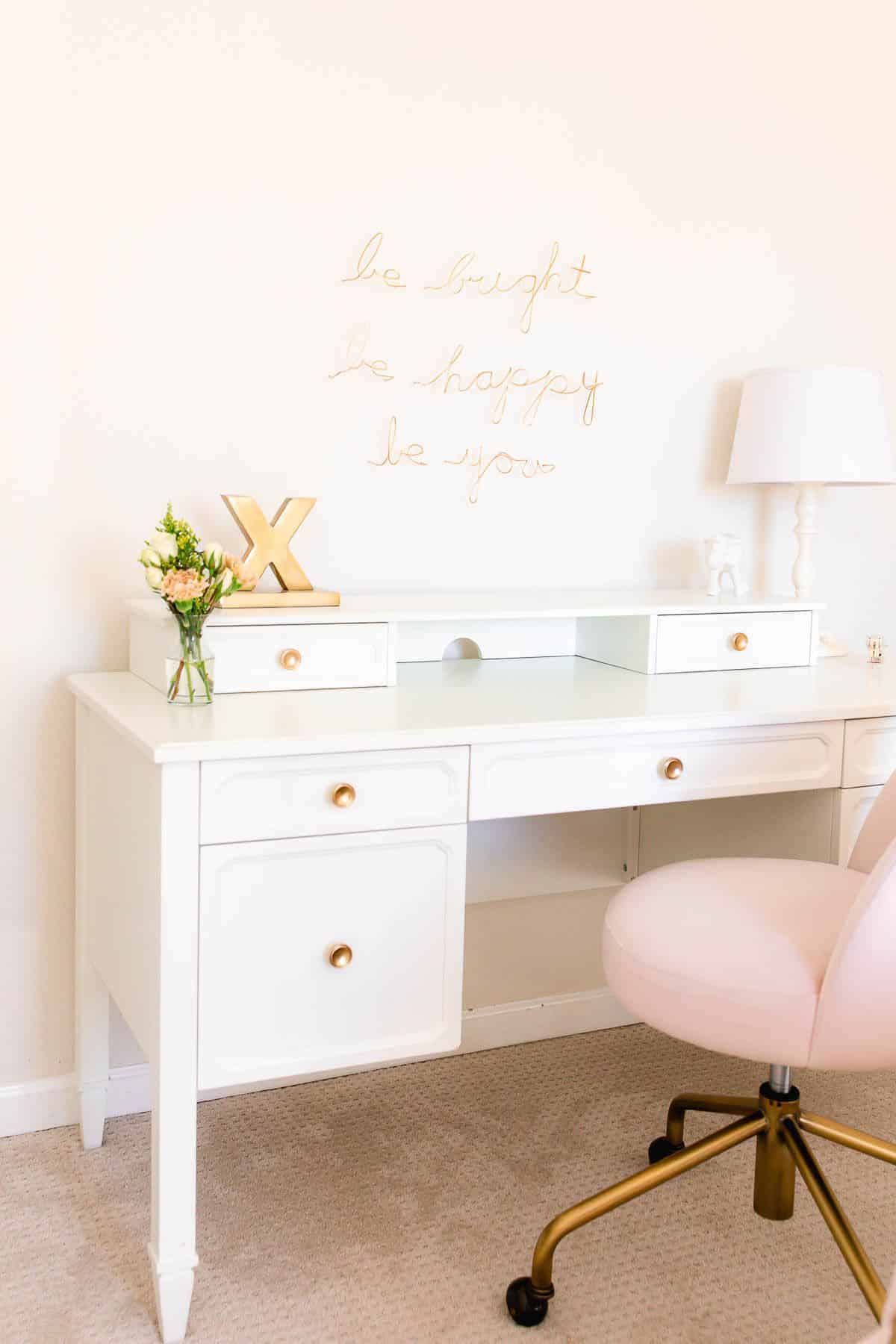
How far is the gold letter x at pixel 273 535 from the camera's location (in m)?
1.94

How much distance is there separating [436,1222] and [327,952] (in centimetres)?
50

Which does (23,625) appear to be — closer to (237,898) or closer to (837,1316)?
(237,898)

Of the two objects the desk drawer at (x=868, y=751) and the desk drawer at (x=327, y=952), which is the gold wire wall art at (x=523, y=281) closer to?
the desk drawer at (x=868, y=751)

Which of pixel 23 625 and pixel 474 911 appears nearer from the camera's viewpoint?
pixel 23 625

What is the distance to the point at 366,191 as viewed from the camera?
2.14 m

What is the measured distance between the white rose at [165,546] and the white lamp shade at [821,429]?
1168 mm

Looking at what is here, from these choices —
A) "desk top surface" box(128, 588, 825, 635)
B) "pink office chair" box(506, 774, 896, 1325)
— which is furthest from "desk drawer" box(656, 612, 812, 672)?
"pink office chair" box(506, 774, 896, 1325)

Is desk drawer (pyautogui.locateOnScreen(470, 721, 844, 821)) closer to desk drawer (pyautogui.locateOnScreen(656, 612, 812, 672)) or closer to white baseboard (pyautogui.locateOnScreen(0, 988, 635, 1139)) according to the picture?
desk drawer (pyautogui.locateOnScreen(656, 612, 812, 672))

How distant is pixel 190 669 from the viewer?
171cm

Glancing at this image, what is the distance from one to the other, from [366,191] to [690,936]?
1365 millimetres

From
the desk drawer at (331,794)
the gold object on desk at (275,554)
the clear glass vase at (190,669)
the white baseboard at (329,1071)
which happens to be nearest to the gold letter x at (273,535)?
the gold object on desk at (275,554)

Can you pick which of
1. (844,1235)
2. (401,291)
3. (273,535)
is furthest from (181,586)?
(844,1235)

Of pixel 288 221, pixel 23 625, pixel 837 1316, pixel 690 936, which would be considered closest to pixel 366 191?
pixel 288 221

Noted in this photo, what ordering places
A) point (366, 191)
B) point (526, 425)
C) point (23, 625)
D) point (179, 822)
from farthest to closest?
point (526, 425) → point (366, 191) → point (23, 625) → point (179, 822)
